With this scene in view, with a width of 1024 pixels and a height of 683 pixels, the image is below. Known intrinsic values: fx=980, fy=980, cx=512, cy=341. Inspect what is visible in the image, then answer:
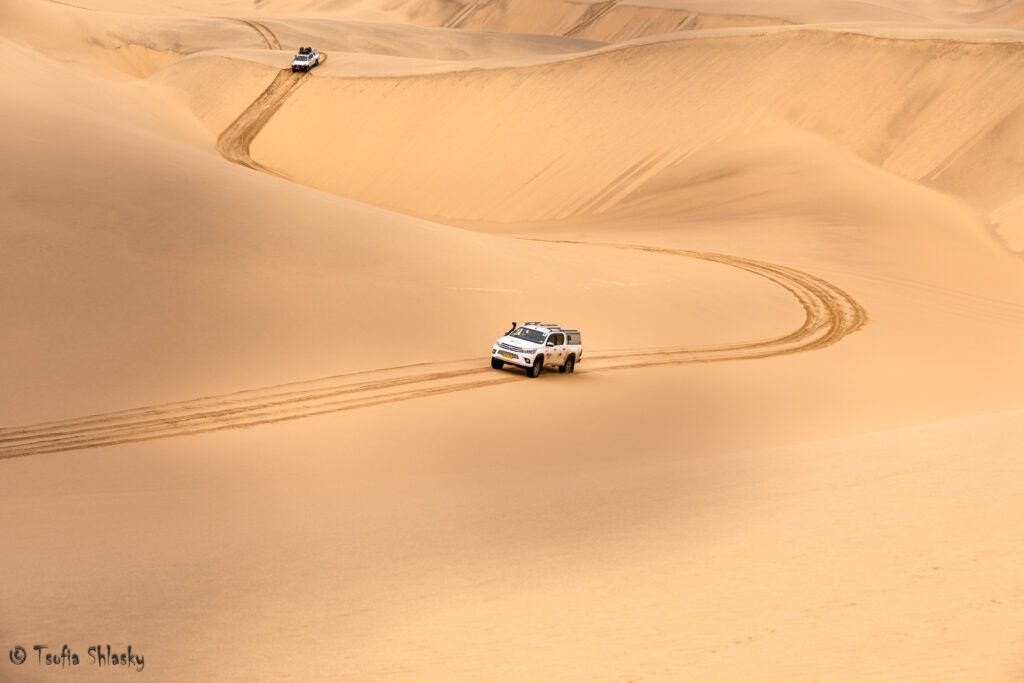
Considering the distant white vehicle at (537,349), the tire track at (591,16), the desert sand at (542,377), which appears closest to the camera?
the desert sand at (542,377)

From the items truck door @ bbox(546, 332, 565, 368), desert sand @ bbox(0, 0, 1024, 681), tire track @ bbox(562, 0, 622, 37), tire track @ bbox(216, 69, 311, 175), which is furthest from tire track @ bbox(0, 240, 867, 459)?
tire track @ bbox(562, 0, 622, 37)

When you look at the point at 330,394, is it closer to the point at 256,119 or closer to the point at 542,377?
the point at 542,377

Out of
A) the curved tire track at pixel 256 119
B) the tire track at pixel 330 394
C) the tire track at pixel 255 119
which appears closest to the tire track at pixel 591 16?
the curved tire track at pixel 256 119

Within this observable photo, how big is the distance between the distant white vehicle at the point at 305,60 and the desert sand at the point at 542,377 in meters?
7.80

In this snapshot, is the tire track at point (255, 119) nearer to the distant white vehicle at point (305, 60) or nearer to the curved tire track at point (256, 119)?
the curved tire track at point (256, 119)

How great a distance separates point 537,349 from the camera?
22391 millimetres

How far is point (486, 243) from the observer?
32.5m

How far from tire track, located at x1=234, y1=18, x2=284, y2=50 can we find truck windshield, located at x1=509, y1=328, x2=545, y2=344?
70.3 m

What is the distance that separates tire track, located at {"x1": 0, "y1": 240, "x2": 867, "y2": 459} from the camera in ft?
55.4

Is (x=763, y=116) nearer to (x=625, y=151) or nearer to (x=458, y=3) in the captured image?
(x=625, y=151)

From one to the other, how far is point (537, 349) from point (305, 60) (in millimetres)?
51736

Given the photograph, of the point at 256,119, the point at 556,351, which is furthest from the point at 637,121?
the point at 556,351

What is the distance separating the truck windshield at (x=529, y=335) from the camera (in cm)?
2272

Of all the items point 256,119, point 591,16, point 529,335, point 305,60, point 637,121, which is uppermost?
point 591,16
